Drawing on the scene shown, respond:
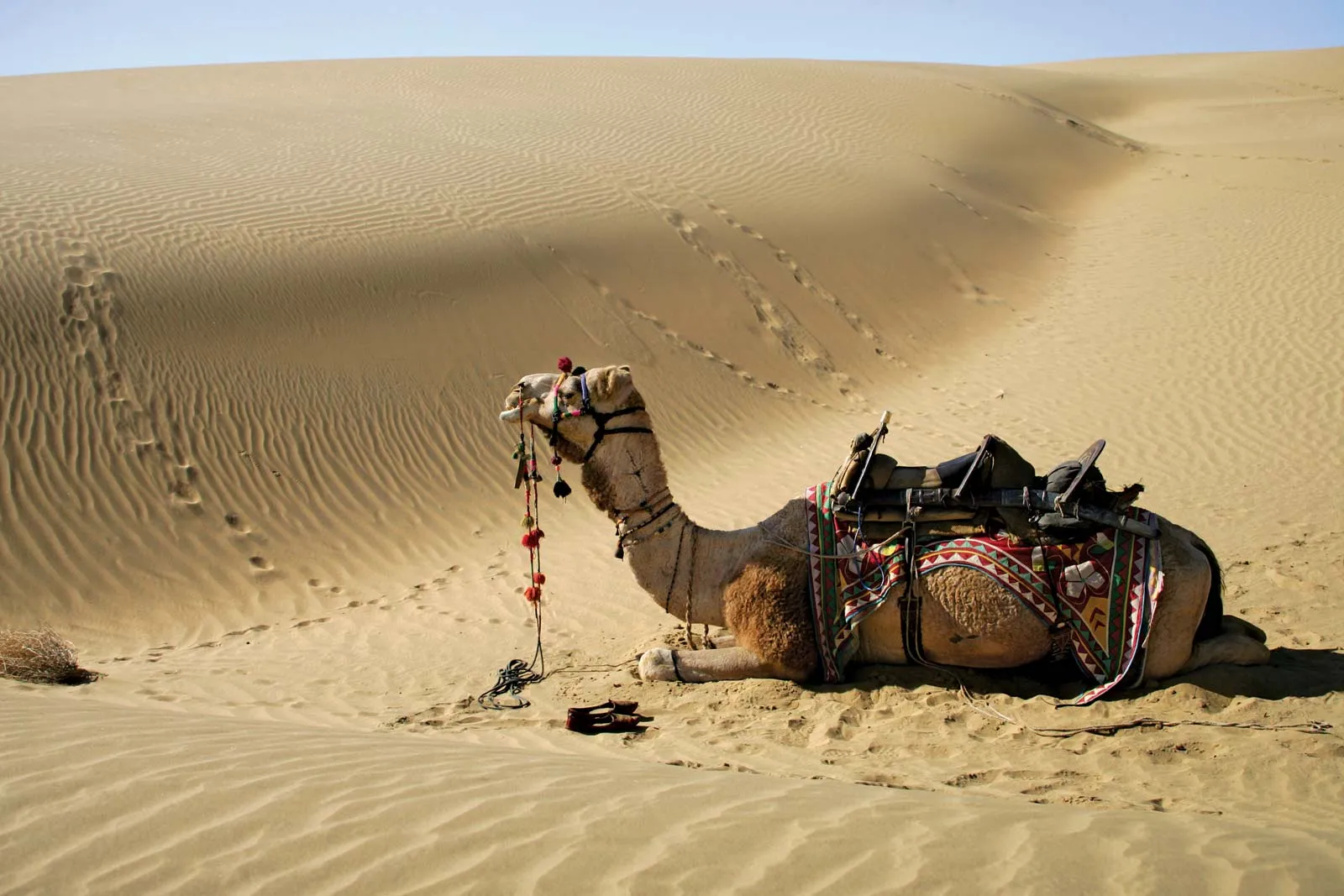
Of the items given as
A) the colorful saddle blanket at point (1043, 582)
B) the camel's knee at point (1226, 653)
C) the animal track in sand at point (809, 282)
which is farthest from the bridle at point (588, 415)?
the animal track in sand at point (809, 282)

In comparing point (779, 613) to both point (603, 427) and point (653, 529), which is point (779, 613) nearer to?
point (653, 529)

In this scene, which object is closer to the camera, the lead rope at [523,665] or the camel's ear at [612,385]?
the camel's ear at [612,385]

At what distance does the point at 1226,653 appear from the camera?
18.7 feet

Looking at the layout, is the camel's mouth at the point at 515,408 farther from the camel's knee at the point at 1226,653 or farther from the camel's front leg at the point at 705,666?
the camel's knee at the point at 1226,653

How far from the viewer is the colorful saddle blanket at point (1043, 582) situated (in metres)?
5.48

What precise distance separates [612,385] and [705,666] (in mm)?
1629

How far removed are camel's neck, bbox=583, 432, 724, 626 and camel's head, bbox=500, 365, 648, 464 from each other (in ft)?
0.31

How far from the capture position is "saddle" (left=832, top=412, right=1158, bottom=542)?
5434 mm

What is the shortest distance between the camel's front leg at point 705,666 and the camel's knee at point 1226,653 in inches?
82.4

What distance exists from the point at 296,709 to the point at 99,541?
171 inches

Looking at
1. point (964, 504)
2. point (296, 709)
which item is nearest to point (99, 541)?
point (296, 709)

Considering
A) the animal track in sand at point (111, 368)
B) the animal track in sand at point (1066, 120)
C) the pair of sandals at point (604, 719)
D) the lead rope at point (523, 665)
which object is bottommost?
the pair of sandals at point (604, 719)

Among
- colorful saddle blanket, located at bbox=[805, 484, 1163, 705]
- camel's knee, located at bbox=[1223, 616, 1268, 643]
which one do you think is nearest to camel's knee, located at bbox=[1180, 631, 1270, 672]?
camel's knee, located at bbox=[1223, 616, 1268, 643]

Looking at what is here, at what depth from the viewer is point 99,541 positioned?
973 cm
